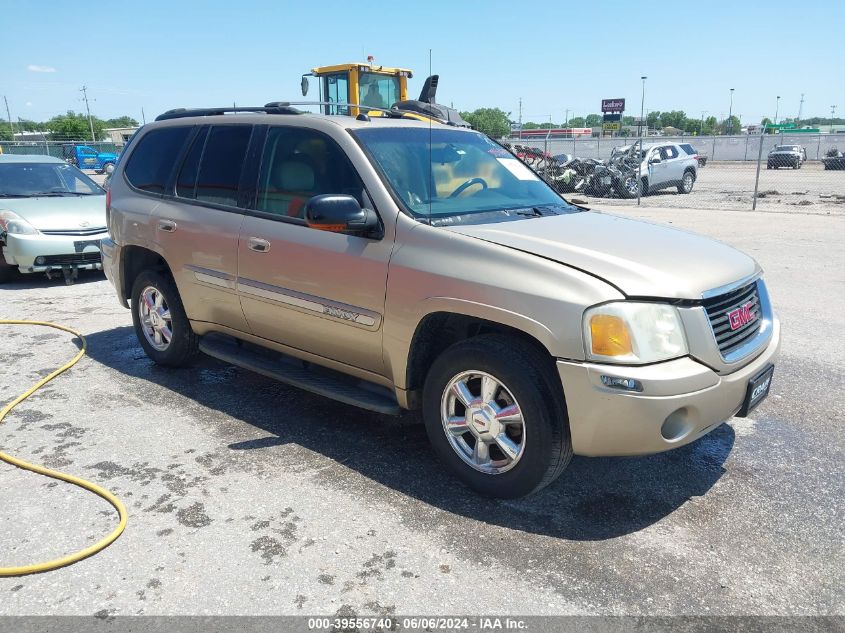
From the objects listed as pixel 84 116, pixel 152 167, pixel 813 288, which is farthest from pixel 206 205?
pixel 84 116

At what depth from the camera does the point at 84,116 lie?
101m

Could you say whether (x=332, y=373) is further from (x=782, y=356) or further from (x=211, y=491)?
(x=782, y=356)

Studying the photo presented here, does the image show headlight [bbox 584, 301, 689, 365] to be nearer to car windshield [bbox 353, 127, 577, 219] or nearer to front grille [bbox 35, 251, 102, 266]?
car windshield [bbox 353, 127, 577, 219]

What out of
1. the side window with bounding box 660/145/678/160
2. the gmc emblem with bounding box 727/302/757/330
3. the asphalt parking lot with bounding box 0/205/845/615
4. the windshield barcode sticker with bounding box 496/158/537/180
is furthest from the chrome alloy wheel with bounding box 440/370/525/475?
the side window with bounding box 660/145/678/160

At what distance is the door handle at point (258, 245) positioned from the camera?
4125 millimetres

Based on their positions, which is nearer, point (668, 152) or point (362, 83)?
point (362, 83)

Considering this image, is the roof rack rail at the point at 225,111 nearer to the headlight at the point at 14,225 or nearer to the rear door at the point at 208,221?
the rear door at the point at 208,221

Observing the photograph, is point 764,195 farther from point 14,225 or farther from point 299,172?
point 299,172

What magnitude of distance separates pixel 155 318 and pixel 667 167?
1902cm

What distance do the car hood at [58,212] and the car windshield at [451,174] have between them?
610cm

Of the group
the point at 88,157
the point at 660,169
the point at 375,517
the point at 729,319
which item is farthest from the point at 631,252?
the point at 88,157

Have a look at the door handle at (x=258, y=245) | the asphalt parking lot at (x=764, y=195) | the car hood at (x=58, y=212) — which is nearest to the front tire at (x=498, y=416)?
the door handle at (x=258, y=245)

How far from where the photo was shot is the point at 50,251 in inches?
325

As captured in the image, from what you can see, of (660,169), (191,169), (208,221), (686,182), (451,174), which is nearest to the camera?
(451,174)
